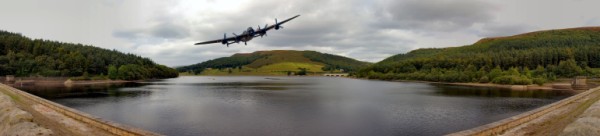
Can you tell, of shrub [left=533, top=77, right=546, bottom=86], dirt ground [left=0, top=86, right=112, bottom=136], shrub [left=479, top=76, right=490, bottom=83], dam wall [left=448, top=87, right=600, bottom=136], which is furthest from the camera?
shrub [left=479, top=76, right=490, bottom=83]

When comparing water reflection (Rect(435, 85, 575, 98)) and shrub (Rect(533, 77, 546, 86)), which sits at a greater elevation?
shrub (Rect(533, 77, 546, 86))

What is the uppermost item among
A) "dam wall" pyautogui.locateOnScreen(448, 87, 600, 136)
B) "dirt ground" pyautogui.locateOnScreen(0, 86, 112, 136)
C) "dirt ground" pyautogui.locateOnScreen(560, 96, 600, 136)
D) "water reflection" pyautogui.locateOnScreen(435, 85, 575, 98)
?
"dirt ground" pyautogui.locateOnScreen(560, 96, 600, 136)

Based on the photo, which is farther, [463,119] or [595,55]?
[595,55]

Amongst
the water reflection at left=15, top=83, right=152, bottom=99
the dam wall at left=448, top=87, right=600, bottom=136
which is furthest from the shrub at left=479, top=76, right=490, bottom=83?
the water reflection at left=15, top=83, right=152, bottom=99

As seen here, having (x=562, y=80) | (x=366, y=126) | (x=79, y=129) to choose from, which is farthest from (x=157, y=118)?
(x=562, y=80)

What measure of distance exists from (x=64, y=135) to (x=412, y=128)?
37909 mm

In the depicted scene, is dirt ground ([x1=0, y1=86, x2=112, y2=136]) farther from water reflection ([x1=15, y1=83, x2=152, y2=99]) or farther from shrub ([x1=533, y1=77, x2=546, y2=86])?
shrub ([x1=533, y1=77, x2=546, y2=86])

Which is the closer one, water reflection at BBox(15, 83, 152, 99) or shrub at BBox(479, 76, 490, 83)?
water reflection at BBox(15, 83, 152, 99)

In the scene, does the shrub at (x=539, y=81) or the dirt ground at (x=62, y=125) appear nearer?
the dirt ground at (x=62, y=125)

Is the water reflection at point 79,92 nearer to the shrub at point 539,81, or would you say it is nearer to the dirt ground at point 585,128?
the dirt ground at point 585,128

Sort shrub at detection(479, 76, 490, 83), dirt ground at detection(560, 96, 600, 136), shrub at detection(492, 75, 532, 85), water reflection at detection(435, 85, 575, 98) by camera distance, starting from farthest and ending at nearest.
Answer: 1. shrub at detection(479, 76, 490, 83)
2. shrub at detection(492, 75, 532, 85)
3. water reflection at detection(435, 85, 575, 98)
4. dirt ground at detection(560, 96, 600, 136)

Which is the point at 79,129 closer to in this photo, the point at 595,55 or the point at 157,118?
the point at 157,118

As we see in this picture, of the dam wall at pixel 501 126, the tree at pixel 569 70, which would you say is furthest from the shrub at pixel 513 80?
the dam wall at pixel 501 126

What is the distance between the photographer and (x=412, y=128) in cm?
4766
